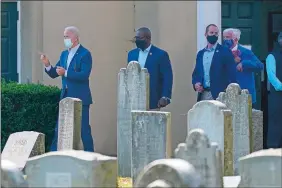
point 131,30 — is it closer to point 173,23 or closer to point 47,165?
point 173,23

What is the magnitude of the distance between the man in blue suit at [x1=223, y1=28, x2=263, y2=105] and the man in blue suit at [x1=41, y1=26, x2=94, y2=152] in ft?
6.05

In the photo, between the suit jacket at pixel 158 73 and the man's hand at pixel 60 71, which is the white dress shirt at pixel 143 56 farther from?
the man's hand at pixel 60 71

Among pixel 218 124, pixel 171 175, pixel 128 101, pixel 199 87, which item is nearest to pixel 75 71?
pixel 128 101

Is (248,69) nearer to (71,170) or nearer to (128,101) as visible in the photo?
(128,101)

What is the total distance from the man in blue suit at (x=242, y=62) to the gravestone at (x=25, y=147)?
2985 mm

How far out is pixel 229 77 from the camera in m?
12.4

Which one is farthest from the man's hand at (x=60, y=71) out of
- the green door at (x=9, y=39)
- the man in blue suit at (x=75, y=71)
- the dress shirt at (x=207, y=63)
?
the green door at (x=9, y=39)

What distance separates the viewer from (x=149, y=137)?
10219mm

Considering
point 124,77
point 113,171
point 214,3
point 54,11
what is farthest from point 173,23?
point 113,171

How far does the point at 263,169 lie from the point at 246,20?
305 inches

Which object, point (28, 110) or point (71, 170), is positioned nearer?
point (71, 170)

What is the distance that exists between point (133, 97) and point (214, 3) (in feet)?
11.9

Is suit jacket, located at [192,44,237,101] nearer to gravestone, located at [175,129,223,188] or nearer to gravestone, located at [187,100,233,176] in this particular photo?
gravestone, located at [187,100,233,176]

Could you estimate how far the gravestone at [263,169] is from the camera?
7848mm
